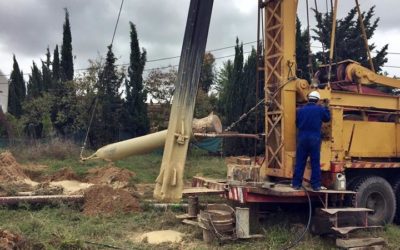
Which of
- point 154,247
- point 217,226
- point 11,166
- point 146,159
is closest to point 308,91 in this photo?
point 217,226

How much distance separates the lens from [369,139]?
991cm

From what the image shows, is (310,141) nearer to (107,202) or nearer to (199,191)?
(199,191)

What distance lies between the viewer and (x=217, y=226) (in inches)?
315

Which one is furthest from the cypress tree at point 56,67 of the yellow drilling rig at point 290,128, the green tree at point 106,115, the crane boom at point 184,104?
the yellow drilling rig at point 290,128

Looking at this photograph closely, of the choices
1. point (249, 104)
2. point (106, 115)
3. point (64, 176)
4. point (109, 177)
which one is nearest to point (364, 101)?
point (109, 177)

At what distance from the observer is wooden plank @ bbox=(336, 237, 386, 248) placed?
25.4ft

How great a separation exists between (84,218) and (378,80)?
6.83 m

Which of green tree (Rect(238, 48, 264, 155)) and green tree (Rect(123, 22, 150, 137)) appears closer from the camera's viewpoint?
green tree (Rect(238, 48, 264, 155))

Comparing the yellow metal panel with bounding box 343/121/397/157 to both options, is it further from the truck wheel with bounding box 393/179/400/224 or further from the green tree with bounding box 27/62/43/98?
the green tree with bounding box 27/62/43/98

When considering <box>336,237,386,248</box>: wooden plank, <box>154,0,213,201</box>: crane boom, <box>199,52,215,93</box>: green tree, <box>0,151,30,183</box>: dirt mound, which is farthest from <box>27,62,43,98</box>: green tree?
<box>336,237,386,248</box>: wooden plank

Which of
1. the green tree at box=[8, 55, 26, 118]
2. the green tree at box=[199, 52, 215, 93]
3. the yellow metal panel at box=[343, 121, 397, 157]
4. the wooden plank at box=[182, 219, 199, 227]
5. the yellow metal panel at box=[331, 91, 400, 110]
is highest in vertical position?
the green tree at box=[199, 52, 215, 93]

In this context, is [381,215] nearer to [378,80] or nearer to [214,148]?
[378,80]

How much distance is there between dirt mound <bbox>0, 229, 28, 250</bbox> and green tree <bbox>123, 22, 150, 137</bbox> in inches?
→ 795

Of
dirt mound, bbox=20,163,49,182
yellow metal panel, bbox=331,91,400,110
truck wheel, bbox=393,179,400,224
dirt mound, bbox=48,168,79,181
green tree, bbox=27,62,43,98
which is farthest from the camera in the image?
green tree, bbox=27,62,43,98
